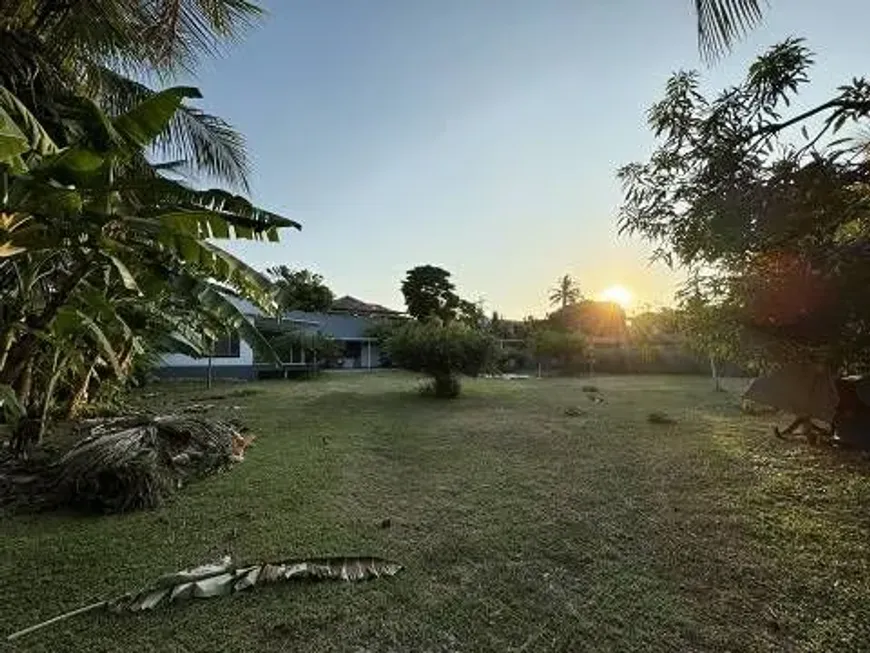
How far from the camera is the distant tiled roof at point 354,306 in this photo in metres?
38.5

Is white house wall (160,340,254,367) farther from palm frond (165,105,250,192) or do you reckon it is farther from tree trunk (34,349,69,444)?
tree trunk (34,349,69,444)

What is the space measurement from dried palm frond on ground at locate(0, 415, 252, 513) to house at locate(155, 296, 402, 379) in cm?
685

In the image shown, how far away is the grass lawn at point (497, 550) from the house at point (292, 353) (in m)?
8.43

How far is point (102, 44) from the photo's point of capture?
21.6ft

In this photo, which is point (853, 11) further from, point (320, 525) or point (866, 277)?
point (320, 525)

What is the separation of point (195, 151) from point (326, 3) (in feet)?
11.4

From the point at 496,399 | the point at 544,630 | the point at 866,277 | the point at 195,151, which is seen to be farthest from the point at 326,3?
the point at 496,399

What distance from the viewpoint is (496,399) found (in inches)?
570

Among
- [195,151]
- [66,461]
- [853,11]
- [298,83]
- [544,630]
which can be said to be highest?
[298,83]

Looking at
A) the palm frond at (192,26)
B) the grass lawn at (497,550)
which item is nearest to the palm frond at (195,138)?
the palm frond at (192,26)

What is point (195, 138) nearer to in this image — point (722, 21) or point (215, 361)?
point (722, 21)

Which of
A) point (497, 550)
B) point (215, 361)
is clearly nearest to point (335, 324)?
point (215, 361)

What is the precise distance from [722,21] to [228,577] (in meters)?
4.03

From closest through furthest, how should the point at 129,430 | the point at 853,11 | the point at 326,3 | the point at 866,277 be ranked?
the point at 853,11, the point at 866,277, the point at 129,430, the point at 326,3
